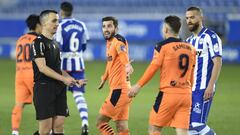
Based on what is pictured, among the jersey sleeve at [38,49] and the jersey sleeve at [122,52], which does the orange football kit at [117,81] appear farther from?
the jersey sleeve at [38,49]

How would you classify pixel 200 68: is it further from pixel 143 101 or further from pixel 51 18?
pixel 143 101

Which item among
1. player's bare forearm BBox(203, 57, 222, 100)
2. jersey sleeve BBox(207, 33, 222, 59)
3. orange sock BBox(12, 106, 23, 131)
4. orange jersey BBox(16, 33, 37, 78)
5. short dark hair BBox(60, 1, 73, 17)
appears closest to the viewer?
player's bare forearm BBox(203, 57, 222, 100)

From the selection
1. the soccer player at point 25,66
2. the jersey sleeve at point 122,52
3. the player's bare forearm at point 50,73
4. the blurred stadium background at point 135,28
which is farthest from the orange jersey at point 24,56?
the blurred stadium background at point 135,28

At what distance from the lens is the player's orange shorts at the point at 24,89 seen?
34.6ft

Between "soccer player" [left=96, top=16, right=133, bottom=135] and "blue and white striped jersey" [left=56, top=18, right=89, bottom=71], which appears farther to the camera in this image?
"blue and white striped jersey" [left=56, top=18, right=89, bottom=71]

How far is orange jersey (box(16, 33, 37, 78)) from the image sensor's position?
10.5m

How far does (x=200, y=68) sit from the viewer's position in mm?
8828

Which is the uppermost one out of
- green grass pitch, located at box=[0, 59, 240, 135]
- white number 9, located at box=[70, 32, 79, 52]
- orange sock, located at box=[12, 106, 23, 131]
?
white number 9, located at box=[70, 32, 79, 52]

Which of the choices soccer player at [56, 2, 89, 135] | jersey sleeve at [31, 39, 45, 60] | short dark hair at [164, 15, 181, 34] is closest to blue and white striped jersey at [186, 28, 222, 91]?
short dark hair at [164, 15, 181, 34]

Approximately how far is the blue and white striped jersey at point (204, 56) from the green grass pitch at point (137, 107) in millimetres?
2269

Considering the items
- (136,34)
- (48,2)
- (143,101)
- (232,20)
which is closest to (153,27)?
(136,34)

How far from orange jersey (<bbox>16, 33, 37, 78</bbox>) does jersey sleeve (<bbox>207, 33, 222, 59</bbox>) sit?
3153 millimetres

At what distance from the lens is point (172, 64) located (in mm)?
7891

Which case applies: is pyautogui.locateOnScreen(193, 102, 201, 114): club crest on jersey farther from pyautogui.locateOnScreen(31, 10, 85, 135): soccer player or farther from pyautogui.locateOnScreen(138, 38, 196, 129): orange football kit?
pyautogui.locateOnScreen(31, 10, 85, 135): soccer player
